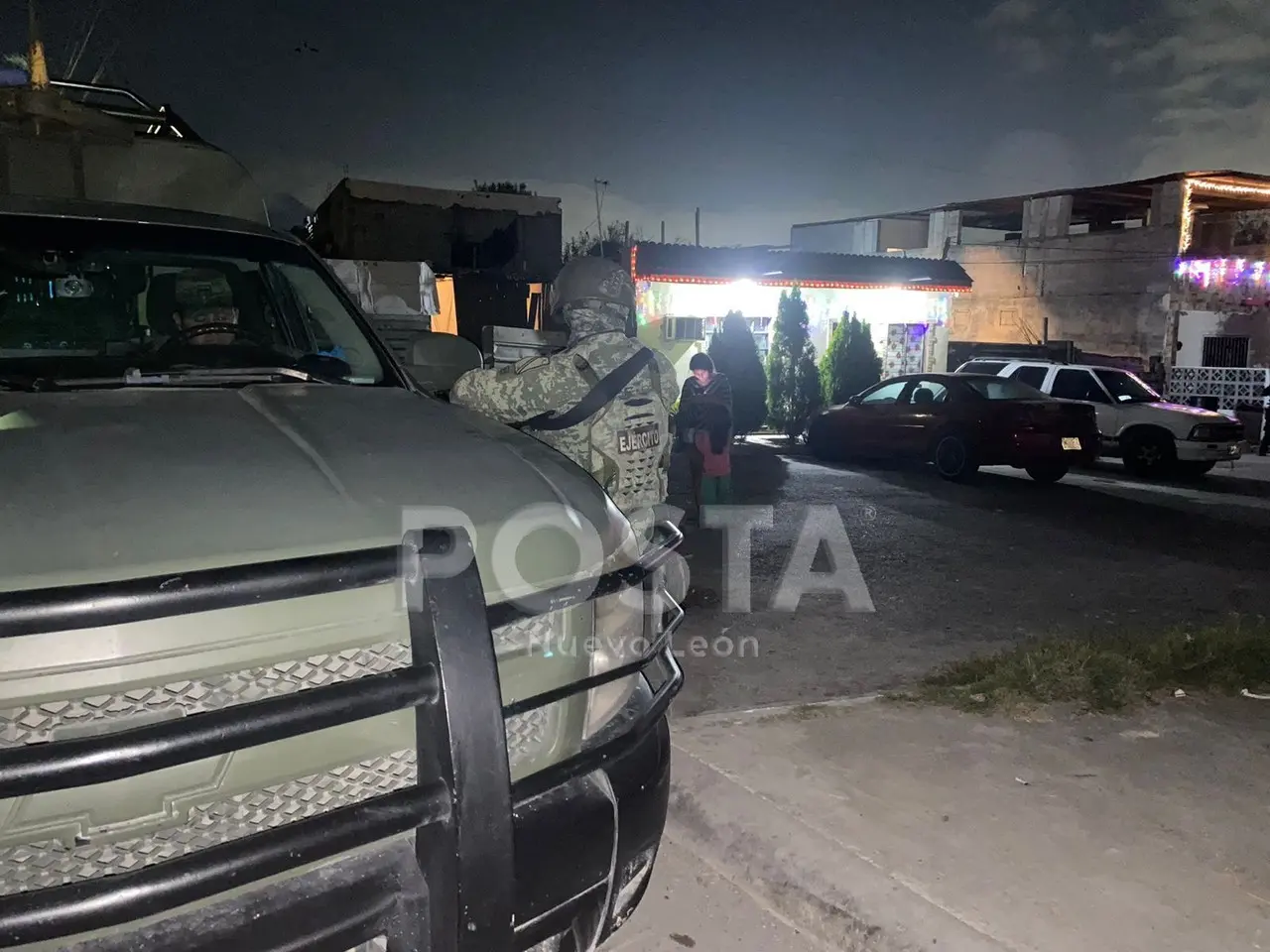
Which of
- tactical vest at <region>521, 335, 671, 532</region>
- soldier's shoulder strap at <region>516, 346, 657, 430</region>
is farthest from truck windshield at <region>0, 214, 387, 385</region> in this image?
tactical vest at <region>521, 335, 671, 532</region>

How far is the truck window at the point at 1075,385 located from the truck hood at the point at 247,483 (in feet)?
47.1

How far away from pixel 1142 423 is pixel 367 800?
1470 centimetres

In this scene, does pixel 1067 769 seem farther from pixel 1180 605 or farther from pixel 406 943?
pixel 1180 605

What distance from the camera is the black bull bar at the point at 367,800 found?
152 cm

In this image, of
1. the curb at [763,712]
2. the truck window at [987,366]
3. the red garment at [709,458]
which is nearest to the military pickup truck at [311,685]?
the curb at [763,712]

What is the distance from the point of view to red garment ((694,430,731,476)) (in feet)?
28.4

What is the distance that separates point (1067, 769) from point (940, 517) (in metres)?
6.29

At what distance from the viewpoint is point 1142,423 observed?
1415 centimetres

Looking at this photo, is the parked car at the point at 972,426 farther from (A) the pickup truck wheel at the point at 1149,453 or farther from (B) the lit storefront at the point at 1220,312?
(B) the lit storefront at the point at 1220,312

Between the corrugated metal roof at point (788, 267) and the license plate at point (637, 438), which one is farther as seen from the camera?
the corrugated metal roof at point (788, 267)

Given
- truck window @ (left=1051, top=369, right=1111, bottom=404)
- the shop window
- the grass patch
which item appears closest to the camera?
the grass patch

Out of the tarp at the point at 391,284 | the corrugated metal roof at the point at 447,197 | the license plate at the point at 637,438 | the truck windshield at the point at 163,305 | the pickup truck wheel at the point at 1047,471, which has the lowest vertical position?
the pickup truck wheel at the point at 1047,471

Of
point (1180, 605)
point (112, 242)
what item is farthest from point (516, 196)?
point (112, 242)

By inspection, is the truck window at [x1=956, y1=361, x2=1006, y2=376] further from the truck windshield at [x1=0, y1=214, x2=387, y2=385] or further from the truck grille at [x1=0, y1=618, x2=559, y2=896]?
the truck grille at [x1=0, y1=618, x2=559, y2=896]
